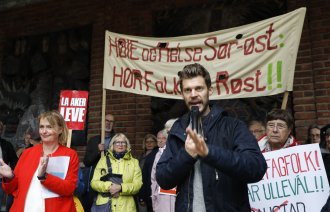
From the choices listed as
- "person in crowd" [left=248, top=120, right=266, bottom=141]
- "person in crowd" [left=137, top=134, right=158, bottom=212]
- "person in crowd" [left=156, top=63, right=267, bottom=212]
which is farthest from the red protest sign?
"person in crowd" [left=156, top=63, right=267, bottom=212]

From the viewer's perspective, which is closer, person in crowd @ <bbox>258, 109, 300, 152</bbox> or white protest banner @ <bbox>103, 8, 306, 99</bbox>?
person in crowd @ <bbox>258, 109, 300, 152</bbox>

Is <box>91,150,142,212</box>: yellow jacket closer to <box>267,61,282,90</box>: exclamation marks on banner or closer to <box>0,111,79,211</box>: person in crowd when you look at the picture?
<box>0,111,79,211</box>: person in crowd

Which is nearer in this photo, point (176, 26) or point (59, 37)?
point (176, 26)

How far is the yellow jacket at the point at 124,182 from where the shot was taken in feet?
12.9

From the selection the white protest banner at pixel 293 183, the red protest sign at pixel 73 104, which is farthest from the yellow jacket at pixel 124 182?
the white protest banner at pixel 293 183

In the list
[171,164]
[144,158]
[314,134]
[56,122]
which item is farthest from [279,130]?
[144,158]

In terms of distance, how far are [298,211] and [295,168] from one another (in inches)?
13.0

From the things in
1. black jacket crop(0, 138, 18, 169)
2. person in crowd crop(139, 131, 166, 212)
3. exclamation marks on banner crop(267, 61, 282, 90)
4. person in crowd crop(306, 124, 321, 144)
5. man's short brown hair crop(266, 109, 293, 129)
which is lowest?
person in crowd crop(139, 131, 166, 212)

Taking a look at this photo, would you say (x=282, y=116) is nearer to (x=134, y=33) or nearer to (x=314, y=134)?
(x=314, y=134)

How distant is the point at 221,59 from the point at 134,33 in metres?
2.00

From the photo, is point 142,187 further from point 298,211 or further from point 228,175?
point 228,175

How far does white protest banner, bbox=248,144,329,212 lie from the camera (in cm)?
279

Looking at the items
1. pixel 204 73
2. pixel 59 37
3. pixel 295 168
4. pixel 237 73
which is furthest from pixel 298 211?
pixel 59 37

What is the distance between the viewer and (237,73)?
13.8 feet
